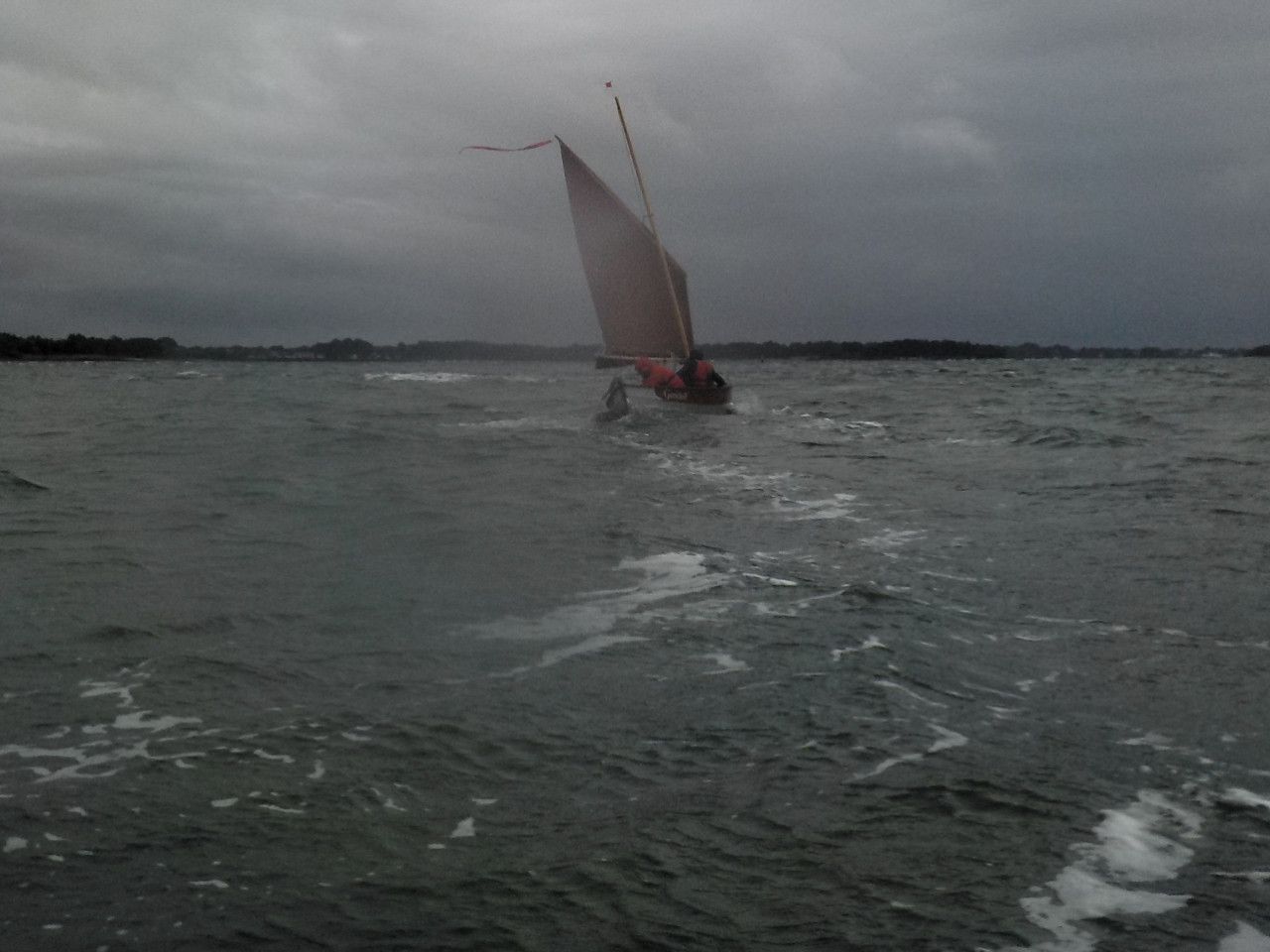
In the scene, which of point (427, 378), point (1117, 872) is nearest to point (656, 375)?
point (1117, 872)

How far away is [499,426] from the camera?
2769cm

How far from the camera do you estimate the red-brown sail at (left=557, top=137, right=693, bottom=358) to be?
34.9 m

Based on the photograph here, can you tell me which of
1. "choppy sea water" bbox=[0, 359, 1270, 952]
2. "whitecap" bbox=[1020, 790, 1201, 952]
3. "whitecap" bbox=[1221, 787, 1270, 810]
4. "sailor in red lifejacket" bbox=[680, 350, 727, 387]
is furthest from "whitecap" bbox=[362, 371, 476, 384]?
"whitecap" bbox=[1020, 790, 1201, 952]

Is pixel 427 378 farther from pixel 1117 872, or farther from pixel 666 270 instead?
pixel 1117 872

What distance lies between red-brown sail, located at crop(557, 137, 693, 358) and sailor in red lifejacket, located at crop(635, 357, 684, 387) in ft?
9.09

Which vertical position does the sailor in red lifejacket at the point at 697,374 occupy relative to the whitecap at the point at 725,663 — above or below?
above

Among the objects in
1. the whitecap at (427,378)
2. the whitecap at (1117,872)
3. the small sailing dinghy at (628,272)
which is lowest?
the whitecap at (1117,872)

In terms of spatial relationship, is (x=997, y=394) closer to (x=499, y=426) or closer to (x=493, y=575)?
(x=499, y=426)

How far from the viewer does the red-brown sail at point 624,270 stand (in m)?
34.9

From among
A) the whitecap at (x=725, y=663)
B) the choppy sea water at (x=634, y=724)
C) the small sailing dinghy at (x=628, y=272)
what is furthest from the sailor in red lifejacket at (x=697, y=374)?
the whitecap at (x=725, y=663)

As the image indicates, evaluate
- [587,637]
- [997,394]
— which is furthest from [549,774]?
[997,394]

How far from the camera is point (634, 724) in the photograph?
5.67m

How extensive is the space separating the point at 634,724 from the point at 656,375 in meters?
27.1

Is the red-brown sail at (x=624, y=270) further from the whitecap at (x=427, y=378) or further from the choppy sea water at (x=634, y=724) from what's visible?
the whitecap at (x=427, y=378)
